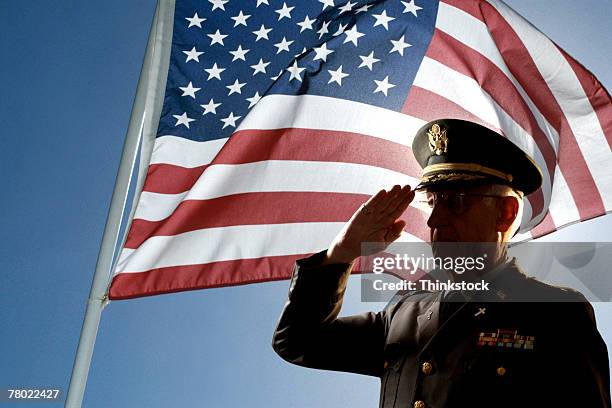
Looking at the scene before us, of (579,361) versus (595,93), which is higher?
(595,93)

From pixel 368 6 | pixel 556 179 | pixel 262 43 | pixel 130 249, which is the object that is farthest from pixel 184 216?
pixel 556 179

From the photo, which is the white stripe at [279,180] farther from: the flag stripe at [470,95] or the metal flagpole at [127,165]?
the flag stripe at [470,95]

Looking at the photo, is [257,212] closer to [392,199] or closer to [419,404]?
[392,199]

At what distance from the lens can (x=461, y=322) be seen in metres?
2.91

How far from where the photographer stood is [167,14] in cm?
501

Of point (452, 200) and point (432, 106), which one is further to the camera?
point (432, 106)

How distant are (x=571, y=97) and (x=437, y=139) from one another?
1.63m

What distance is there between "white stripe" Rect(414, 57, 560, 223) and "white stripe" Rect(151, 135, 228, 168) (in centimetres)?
134

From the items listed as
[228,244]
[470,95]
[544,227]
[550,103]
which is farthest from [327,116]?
[544,227]

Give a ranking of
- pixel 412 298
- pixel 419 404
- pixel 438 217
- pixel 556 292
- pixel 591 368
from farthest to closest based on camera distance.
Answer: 1. pixel 412 298
2. pixel 438 217
3. pixel 556 292
4. pixel 419 404
5. pixel 591 368

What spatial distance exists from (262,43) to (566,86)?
74.3 inches

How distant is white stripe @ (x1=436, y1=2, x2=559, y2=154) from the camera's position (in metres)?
4.82

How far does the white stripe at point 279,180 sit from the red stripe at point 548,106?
2.96 feet

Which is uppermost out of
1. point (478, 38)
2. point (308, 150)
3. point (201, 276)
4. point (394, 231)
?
point (478, 38)
